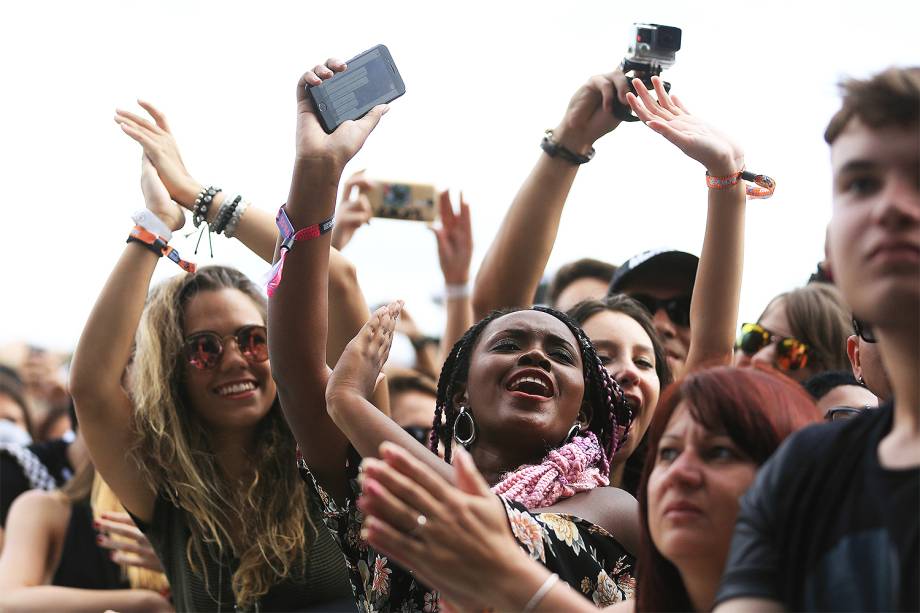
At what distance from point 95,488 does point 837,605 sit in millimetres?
3452

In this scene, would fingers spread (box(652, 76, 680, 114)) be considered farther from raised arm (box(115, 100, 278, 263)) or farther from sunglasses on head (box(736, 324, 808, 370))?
raised arm (box(115, 100, 278, 263))

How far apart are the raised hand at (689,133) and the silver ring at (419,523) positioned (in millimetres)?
1549

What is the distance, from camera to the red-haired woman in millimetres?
1805

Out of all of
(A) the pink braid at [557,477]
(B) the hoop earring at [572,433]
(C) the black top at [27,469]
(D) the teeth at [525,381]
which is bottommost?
(C) the black top at [27,469]

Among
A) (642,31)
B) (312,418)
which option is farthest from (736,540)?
(642,31)

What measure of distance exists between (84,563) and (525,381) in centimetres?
212

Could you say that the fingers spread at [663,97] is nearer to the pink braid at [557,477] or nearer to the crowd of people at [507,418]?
the crowd of people at [507,418]

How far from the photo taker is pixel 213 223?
3.68m

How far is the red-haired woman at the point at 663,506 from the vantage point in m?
1.80

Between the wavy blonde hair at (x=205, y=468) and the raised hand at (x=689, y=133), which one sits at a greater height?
the raised hand at (x=689, y=133)

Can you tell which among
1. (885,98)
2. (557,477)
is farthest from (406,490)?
(557,477)

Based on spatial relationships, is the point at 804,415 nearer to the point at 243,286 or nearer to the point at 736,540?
the point at 736,540

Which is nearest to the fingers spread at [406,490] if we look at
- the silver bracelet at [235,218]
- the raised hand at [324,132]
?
the raised hand at [324,132]

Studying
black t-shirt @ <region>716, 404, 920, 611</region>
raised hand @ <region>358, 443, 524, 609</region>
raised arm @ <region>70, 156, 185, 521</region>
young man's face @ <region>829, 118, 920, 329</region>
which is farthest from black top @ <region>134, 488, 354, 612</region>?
young man's face @ <region>829, 118, 920, 329</region>
